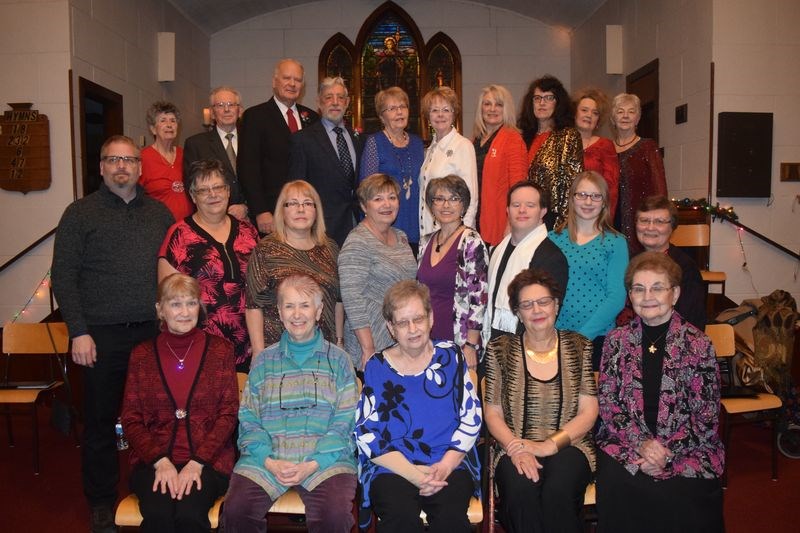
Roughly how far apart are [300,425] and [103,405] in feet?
3.36

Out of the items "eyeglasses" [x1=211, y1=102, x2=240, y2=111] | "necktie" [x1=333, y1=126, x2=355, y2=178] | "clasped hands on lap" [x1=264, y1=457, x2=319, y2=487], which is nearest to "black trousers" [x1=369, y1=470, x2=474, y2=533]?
"clasped hands on lap" [x1=264, y1=457, x2=319, y2=487]

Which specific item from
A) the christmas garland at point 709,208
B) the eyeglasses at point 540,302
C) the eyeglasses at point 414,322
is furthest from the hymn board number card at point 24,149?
the christmas garland at point 709,208

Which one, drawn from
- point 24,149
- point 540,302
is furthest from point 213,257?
point 24,149

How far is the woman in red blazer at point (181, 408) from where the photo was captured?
92.2 inches

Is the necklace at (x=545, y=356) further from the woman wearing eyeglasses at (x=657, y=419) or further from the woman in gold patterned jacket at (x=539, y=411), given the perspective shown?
the woman wearing eyeglasses at (x=657, y=419)

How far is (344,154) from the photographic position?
145 inches

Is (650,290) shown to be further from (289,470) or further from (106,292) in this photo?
(106,292)

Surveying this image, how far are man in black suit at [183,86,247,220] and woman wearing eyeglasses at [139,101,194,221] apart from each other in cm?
9

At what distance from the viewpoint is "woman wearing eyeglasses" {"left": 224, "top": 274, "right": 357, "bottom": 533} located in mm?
2279

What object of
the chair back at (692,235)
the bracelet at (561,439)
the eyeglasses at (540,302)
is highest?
the chair back at (692,235)

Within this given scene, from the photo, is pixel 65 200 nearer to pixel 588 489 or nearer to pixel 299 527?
pixel 299 527

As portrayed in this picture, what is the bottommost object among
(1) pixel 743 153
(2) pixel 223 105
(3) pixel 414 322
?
(3) pixel 414 322

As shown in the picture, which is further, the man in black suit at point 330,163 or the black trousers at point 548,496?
the man in black suit at point 330,163

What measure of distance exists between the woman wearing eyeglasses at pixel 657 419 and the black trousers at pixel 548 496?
0.36 ft
